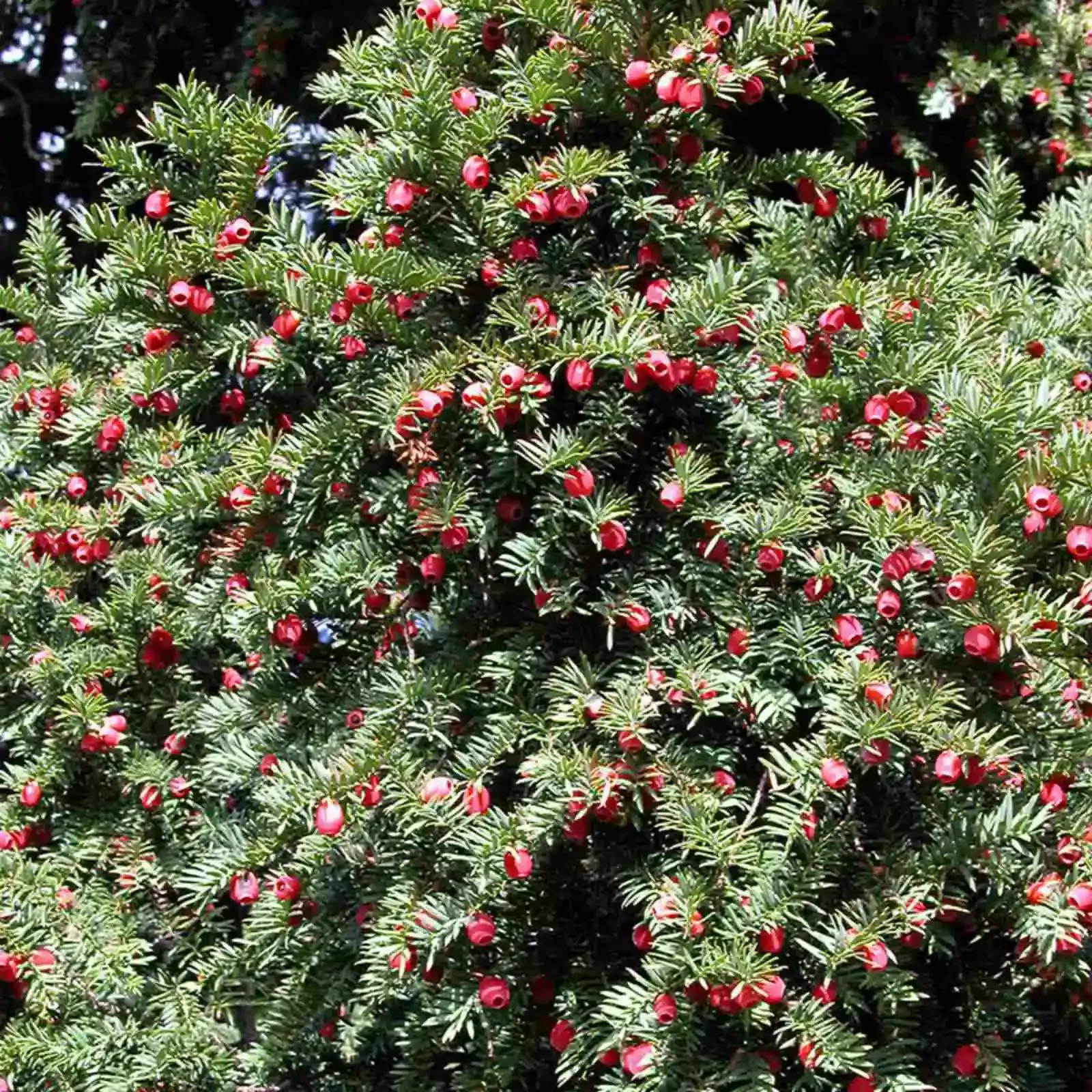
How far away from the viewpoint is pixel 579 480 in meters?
1.31

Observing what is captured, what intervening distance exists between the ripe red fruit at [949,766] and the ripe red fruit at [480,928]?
0.48m

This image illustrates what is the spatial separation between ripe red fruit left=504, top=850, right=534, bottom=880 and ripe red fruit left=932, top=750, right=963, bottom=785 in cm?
42

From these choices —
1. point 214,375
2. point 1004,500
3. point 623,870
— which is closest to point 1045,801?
point 1004,500

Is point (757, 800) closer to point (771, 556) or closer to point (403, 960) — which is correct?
point (771, 556)

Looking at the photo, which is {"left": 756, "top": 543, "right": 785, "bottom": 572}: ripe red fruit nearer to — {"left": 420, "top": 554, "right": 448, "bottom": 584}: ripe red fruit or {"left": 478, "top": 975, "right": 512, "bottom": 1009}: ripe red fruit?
{"left": 420, "top": 554, "right": 448, "bottom": 584}: ripe red fruit

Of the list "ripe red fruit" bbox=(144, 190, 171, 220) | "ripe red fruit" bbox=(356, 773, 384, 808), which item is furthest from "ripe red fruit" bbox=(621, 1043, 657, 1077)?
"ripe red fruit" bbox=(144, 190, 171, 220)

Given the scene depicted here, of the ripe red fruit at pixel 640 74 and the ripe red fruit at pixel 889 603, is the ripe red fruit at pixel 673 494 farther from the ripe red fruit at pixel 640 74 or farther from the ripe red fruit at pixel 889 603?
the ripe red fruit at pixel 640 74

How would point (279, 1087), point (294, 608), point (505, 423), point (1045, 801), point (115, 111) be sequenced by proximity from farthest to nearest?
point (115, 111) → point (279, 1087) → point (294, 608) → point (505, 423) → point (1045, 801)

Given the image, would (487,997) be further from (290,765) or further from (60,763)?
(60,763)

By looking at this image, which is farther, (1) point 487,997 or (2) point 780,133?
(2) point 780,133

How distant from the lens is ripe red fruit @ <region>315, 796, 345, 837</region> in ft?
4.40

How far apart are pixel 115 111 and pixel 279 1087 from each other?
2.30 m

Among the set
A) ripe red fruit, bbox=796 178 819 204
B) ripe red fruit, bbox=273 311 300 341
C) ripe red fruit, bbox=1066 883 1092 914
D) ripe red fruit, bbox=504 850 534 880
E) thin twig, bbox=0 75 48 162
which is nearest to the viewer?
ripe red fruit, bbox=1066 883 1092 914

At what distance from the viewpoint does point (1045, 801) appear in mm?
1260
